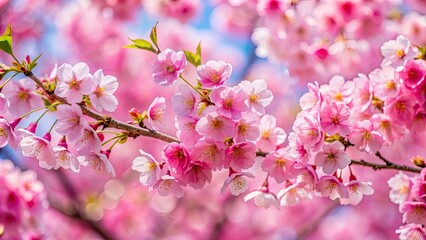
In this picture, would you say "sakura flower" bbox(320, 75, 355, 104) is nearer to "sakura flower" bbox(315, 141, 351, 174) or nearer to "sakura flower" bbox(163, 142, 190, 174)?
"sakura flower" bbox(315, 141, 351, 174)

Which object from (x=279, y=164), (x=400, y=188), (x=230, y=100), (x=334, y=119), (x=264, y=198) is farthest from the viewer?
(x=400, y=188)

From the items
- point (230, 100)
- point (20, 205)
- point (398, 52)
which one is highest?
point (398, 52)

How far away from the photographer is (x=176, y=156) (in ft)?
Answer: 6.82

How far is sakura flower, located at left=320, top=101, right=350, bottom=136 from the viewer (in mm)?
2094

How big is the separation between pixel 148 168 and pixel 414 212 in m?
0.98

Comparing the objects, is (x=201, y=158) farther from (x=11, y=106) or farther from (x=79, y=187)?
(x=79, y=187)

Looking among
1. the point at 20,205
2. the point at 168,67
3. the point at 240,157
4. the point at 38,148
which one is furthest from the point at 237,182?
the point at 20,205

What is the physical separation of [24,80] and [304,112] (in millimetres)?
1050

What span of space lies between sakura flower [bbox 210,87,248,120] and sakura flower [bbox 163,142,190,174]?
198 mm

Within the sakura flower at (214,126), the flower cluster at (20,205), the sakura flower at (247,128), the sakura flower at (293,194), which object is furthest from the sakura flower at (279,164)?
the flower cluster at (20,205)

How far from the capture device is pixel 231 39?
7031 millimetres

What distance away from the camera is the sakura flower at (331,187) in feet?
7.16

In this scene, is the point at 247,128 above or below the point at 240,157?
above

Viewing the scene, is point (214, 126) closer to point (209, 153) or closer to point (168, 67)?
point (209, 153)
